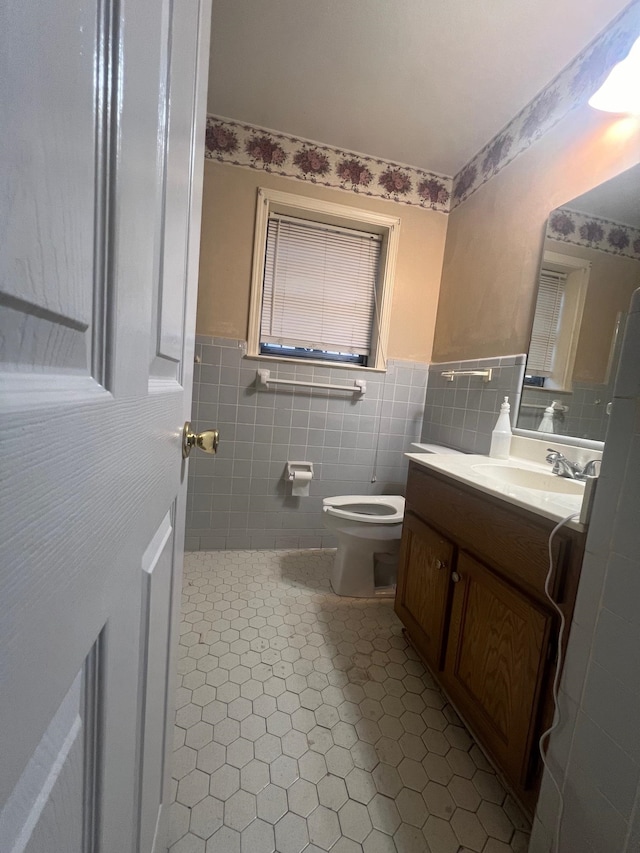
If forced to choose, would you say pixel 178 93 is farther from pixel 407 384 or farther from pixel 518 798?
pixel 407 384

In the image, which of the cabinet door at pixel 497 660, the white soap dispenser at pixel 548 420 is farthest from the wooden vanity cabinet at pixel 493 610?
the white soap dispenser at pixel 548 420

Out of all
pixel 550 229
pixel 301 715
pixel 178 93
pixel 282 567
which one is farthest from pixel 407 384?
pixel 178 93

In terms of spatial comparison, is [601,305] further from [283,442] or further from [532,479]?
[283,442]

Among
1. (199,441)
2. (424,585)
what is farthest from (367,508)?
(199,441)

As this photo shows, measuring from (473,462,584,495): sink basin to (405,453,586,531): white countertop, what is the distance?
0.10 feet

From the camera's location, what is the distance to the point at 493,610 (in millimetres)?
940

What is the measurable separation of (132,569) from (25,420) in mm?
260

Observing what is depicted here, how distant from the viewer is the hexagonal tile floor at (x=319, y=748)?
82 cm

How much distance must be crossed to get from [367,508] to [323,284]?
1438mm

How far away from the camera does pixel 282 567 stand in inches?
79.9

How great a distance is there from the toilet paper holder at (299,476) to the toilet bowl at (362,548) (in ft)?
1.00

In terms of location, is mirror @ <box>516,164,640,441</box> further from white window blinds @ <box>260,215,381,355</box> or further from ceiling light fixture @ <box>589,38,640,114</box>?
white window blinds @ <box>260,215,381,355</box>

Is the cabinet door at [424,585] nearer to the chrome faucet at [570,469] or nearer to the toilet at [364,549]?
the toilet at [364,549]

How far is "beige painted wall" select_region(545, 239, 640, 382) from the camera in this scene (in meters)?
1.17
